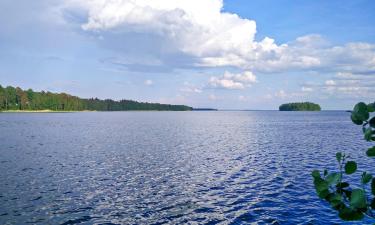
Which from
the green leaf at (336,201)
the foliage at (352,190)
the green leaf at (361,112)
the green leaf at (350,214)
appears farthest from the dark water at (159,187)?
the green leaf at (361,112)

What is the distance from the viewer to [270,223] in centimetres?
2309

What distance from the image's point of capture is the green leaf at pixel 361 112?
12.1 ft

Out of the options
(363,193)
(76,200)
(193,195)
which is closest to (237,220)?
(193,195)

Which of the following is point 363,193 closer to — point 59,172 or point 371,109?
point 371,109

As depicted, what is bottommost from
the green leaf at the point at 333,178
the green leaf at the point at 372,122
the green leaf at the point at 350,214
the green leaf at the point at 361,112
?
the green leaf at the point at 350,214

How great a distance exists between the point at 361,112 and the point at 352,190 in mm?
896

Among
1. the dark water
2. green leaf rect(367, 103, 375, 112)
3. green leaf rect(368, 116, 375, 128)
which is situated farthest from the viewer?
the dark water

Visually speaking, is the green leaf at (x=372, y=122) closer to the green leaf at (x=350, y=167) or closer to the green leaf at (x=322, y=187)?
the green leaf at (x=350, y=167)

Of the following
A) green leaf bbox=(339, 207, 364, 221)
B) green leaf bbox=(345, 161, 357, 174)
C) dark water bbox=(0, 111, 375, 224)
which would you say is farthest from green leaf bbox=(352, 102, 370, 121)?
dark water bbox=(0, 111, 375, 224)

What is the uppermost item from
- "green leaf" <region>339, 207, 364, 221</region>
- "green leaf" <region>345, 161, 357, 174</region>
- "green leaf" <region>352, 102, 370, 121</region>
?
"green leaf" <region>352, 102, 370, 121</region>

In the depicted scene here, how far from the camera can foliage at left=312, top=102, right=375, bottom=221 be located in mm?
3473

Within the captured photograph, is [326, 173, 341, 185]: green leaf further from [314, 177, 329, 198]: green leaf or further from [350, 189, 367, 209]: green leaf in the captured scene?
[350, 189, 367, 209]: green leaf

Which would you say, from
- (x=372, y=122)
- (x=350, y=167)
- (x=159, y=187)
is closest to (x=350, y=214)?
(x=350, y=167)

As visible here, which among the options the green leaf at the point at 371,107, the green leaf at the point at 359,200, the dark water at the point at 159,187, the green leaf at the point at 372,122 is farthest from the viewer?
the dark water at the point at 159,187
